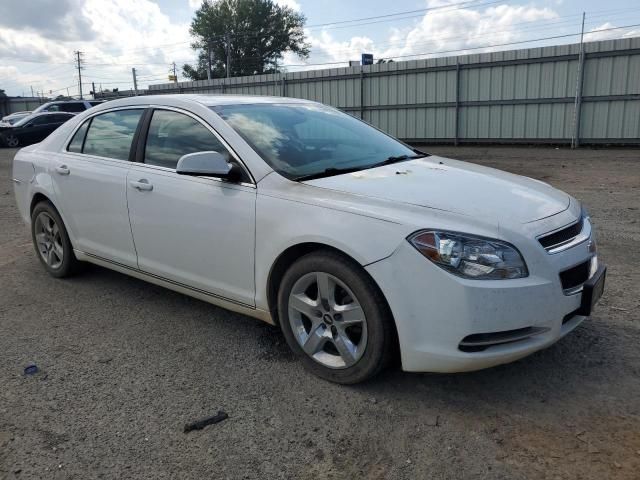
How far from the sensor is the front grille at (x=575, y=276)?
283 centimetres

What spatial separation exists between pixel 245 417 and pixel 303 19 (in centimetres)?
6781

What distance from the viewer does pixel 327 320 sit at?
3139mm

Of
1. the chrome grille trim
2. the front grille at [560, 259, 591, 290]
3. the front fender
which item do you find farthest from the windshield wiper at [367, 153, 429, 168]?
the front grille at [560, 259, 591, 290]

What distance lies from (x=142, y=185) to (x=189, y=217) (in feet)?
1.84

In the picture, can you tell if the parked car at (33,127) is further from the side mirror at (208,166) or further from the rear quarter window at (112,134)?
the side mirror at (208,166)

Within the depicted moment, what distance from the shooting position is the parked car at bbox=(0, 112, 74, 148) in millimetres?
23016

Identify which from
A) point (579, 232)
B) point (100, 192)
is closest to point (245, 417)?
point (579, 232)

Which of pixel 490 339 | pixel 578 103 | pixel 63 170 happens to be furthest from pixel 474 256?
pixel 578 103

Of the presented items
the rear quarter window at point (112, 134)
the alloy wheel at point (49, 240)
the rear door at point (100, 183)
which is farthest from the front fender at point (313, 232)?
the alloy wheel at point (49, 240)

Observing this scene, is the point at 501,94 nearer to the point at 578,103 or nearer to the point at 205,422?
the point at 578,103

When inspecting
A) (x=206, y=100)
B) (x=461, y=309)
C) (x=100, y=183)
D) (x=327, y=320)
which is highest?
(x=206, y=100)

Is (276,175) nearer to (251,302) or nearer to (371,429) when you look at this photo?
(251,302)

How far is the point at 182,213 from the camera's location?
370 cm

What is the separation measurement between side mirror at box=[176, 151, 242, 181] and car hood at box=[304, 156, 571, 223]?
1.60 feet
